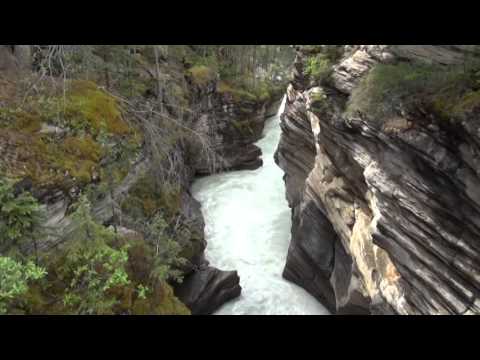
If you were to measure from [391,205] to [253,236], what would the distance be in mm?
11247

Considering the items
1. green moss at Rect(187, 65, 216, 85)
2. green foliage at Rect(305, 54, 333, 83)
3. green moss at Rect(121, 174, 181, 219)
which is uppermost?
green foliage at Rect(305, 54, 333, 83)

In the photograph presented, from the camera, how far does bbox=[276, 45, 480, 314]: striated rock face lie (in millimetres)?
7238

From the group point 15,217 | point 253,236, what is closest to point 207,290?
point 253,236

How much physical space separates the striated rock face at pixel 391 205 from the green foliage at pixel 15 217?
7149mm

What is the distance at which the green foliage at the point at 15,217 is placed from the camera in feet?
18.0

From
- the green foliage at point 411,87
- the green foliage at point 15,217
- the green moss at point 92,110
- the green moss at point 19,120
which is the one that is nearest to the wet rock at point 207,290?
the green moss at point 92,110

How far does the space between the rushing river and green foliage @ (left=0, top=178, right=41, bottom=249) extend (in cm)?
1011

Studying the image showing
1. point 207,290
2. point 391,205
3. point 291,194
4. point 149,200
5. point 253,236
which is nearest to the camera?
point 391,205

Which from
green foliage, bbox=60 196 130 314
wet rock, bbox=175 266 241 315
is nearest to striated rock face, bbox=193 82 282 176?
wet rock, bbox=175 266 241 315

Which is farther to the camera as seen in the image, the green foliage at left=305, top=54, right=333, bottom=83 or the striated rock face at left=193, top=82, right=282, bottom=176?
the striated rock face at left=193, top=82, right=282, bottom=176

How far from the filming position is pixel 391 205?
8898 millimetres

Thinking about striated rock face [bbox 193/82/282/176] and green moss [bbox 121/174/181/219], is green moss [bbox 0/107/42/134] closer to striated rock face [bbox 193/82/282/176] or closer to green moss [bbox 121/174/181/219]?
green moss [bbox 121/174/181/219]

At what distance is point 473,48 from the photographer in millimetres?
7805

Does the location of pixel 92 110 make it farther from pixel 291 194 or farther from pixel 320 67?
pixel 291 194
